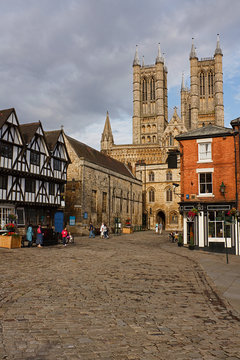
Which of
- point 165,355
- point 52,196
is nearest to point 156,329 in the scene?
point 165,355

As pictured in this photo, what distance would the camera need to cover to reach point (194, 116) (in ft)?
311

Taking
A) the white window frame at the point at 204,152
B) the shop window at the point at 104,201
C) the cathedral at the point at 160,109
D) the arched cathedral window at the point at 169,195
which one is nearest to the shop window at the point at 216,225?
the white window frame at the point at 204,152

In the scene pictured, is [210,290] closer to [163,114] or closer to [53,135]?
[53,135]

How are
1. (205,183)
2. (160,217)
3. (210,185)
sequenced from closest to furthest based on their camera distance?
(210,185)
(205,183)
(160,217)

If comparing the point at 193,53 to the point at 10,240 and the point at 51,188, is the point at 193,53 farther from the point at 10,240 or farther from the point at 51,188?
the point at 10,240

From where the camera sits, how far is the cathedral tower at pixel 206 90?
9381cm

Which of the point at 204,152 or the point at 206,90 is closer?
the point at 204,152

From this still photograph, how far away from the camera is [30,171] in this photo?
2675 cm

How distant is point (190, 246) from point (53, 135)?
18465mm

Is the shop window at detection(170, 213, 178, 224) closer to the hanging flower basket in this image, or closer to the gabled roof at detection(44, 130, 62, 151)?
the gabled roof at detection(44, 130, 62, 151)

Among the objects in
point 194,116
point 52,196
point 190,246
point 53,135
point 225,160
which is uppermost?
point 194,116

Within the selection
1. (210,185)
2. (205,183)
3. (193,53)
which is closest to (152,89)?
(193,53)

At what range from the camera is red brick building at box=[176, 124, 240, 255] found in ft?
66.1

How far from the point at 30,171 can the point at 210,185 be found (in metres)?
14.9
